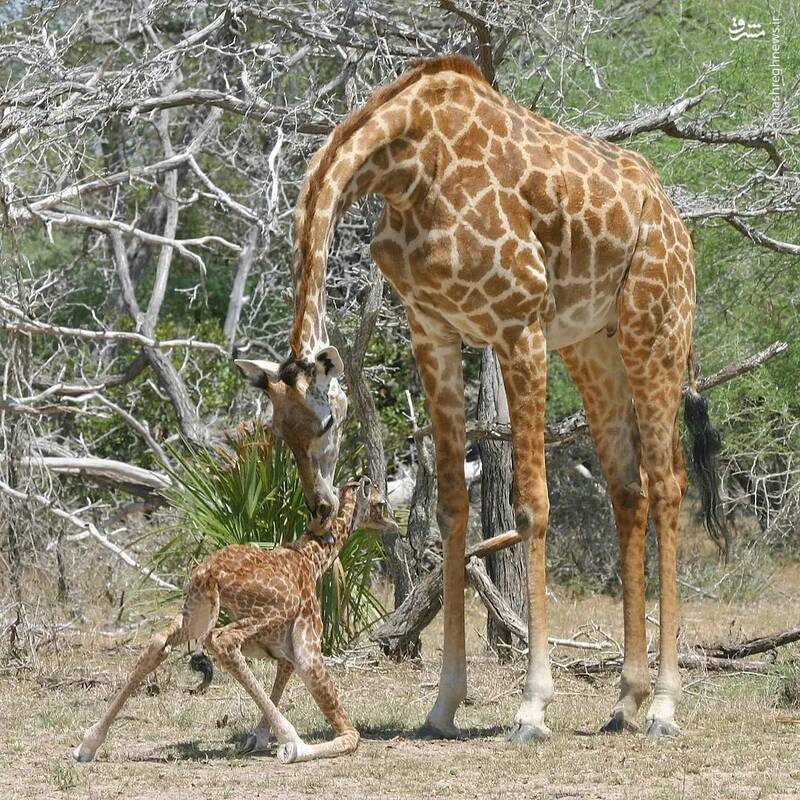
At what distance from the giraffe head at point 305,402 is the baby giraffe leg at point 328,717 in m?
0.81

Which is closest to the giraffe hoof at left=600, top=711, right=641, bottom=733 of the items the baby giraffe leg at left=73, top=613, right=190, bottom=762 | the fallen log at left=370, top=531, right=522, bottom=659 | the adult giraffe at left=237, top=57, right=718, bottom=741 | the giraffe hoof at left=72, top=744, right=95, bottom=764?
the adult giraffe at left=237, top=57, right=718, bottom=741

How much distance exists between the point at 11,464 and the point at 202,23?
264 inches

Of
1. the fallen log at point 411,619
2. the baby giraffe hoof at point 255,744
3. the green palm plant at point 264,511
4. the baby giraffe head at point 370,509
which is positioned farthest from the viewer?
the fallen log at point 411,619

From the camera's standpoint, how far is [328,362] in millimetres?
5957

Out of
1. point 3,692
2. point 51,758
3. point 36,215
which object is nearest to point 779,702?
point 51,758

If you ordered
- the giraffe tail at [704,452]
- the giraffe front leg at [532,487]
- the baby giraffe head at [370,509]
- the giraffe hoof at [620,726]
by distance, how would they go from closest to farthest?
1. the giraffe front leg at [532,487]
2. the baby giraffe head at [370,509]
3. the giraffe hoof at [620,726]
4. the giraffe tail at [704,452]

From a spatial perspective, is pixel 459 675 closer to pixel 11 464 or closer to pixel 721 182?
pixel 11 464

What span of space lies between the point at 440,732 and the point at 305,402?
1.89 metres

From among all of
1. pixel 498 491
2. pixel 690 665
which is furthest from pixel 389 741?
pixel 498 491

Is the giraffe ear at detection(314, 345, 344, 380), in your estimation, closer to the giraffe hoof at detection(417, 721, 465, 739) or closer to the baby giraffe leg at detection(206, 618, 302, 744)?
the baby giraffe leg at detection(206, 618, 302, 744)

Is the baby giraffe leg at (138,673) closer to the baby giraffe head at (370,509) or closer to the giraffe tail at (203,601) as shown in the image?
the giraffe tail at (203,601)

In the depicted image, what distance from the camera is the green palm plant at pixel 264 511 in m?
8.85

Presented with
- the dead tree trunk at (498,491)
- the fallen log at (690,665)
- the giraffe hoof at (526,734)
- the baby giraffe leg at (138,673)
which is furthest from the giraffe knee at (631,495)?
the baby giraffe leg at (138,673)

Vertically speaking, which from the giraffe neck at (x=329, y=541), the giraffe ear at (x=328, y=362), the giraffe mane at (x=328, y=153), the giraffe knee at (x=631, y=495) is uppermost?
the giraffe mane at (x=328, y=153)
